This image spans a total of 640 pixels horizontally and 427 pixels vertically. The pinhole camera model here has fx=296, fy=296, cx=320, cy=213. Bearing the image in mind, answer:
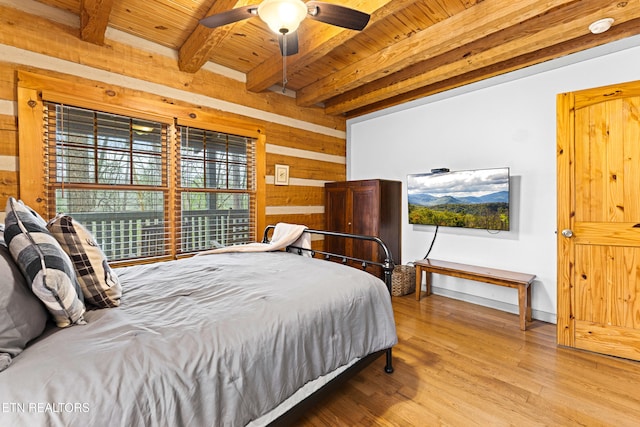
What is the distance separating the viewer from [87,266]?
136 cm

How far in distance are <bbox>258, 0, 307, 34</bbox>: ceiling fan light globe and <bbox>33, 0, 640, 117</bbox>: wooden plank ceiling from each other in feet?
1.77

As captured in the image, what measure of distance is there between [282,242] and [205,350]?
1701 mm

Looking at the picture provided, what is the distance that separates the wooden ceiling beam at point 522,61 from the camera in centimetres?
244

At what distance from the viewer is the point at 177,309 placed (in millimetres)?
1324

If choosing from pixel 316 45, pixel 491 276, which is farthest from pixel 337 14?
pixel 491 276

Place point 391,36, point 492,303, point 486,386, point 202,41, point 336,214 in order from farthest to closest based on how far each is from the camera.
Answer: point 336,214 → point 492,303 → point 391,36 → point 202,41 → point 486,386

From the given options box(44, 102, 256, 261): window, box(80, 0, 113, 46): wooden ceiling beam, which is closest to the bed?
box(44, 102, 256, 261): window

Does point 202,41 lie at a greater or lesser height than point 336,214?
greater

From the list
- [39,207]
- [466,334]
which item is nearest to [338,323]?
[466,334]

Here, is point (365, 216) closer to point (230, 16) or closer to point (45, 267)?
point (230, 16)

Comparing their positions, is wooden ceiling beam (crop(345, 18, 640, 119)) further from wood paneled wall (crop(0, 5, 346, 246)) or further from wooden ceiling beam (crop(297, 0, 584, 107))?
wood paneled wall (crop(0, 5, 346, 246))

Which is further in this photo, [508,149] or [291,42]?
[508,149]

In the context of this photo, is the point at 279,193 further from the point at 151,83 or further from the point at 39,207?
the point at 39,207

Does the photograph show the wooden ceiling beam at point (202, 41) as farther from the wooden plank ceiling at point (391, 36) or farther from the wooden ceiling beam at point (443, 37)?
the wooden ceiling beam at point (443, 37)
